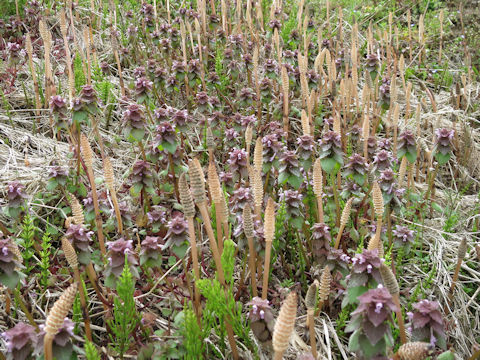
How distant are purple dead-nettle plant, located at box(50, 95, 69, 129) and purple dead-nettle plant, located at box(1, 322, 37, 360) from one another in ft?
5.65

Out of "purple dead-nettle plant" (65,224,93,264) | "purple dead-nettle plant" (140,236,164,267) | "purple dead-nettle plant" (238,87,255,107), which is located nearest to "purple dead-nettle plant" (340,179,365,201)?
"purple dead-nettle plant" (140,236,164,267)

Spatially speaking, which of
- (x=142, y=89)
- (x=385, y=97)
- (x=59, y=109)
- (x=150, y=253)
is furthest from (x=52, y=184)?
(x=385, y=97)

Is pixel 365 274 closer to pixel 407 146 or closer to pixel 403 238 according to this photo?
pixel 403 238

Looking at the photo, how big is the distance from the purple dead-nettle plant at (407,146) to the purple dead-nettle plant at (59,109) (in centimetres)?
216

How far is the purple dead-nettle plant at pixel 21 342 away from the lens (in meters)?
1.51

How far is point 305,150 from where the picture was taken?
106 inches

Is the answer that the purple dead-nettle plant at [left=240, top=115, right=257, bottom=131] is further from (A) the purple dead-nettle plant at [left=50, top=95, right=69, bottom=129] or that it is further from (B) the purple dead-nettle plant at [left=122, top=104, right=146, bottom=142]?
(A) the purple dead-nettle plant at [left=50, top=95, right=69, bottom=129]

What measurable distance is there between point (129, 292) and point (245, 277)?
2.56 ft

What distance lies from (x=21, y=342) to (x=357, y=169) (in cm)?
200

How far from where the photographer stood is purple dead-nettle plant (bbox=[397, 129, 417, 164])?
113 inches

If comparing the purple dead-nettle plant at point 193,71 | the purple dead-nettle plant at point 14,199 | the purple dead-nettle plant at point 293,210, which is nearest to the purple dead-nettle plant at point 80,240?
the purple dead-nettle plant at point 14,199

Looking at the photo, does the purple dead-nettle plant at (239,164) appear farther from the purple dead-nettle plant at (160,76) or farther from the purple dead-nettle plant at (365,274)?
the purple dead-nettle plant at (160,76)

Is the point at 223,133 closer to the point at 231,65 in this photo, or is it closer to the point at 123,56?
the point at 231,65

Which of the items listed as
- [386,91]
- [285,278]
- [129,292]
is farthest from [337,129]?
[129,292]
